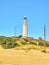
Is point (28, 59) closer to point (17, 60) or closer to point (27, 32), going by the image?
point (17, 60)

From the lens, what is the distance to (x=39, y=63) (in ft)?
70.0

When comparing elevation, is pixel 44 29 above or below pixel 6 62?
above

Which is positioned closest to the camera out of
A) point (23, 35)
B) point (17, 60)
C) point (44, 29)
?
point (17, 60)

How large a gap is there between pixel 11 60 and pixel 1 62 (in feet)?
4.27

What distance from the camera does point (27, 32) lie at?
63719 mm

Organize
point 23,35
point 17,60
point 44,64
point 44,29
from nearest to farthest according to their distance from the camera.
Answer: point 44,64 → point 17,60 → point 44,29 → point 23,35

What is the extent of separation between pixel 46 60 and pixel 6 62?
11.8ft

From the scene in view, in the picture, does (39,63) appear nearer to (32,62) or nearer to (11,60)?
(32,62)

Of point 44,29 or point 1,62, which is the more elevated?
point 44,29

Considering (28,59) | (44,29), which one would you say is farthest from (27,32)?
(28,59)

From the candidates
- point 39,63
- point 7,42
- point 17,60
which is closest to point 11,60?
point 17,60

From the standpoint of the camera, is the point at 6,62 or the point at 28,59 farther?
the point at 28,59

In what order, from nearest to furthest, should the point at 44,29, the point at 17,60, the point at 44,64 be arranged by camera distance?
the point at 44,64, the point at 17,60, the point at 44,29

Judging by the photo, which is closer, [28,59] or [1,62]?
[1,62]
